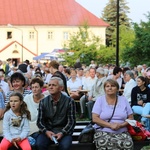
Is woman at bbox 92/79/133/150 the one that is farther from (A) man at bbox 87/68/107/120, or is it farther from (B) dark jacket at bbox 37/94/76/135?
(A) man at bbox 87/68/107/120

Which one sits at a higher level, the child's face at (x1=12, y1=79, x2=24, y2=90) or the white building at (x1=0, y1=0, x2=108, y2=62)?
the white building at (x1=0, y1=0, x2=108, y2=62)

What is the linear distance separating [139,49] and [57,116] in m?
23.0

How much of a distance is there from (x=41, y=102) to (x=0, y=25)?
259 feet

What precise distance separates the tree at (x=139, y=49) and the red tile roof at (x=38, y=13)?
54.4 meters

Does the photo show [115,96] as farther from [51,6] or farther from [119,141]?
[51,6]

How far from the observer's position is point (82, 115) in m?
16.0

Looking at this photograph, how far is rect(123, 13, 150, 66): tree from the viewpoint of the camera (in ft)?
100.0

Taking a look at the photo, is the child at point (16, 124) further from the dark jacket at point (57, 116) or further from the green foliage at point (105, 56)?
the green foliage at point (105, 56)

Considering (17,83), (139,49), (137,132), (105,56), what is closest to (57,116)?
(137,132)

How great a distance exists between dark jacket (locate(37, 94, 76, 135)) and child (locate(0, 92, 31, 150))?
0.24m

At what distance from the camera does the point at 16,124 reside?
8156 millimetres

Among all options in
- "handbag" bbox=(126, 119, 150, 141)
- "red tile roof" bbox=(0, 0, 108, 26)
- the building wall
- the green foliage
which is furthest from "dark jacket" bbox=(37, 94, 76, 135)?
"red tile roof" bbox=(0, 0, 108, 26)

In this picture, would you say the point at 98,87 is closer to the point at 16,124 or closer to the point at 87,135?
the point at 87,135

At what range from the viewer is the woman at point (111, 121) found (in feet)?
26.9
